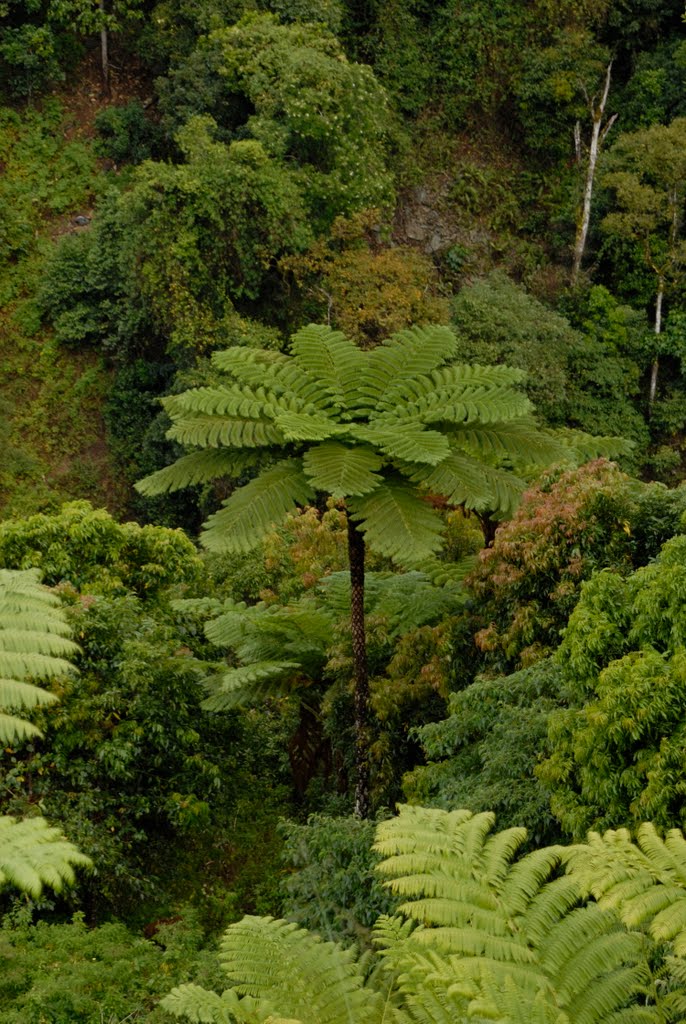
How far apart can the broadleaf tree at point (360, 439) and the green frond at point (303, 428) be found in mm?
15

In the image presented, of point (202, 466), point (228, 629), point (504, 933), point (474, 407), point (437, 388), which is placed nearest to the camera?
point (504, 933)

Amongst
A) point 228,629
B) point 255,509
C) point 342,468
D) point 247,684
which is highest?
point 342,468

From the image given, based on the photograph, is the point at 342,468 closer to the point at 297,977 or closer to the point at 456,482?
the point at 456,482

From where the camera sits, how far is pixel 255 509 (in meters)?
7.87

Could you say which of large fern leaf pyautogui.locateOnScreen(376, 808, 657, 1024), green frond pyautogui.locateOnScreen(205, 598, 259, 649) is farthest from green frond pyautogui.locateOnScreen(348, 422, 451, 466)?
large fern leaf pyautogui.locateOnScreen(376, 808, 657, 1024)

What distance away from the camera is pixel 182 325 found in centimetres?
1969

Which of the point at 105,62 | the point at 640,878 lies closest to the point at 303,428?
the point at 640,878

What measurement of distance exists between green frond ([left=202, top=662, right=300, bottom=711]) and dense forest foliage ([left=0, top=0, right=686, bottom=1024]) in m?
0.06

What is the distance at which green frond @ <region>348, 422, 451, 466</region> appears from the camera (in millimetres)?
7477

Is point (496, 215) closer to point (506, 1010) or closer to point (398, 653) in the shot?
point (398, 653)

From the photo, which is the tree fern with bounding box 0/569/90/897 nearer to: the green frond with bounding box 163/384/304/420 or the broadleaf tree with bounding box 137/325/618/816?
the broadleaf tree with bounding box 137/325/618/816

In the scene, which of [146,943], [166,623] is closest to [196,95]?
[166,623]

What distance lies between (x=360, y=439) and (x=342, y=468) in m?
0.44

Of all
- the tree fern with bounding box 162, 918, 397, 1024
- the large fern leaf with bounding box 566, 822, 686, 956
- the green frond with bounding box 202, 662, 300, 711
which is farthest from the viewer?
the green frond with bounding box 202, 662, 300, 711
